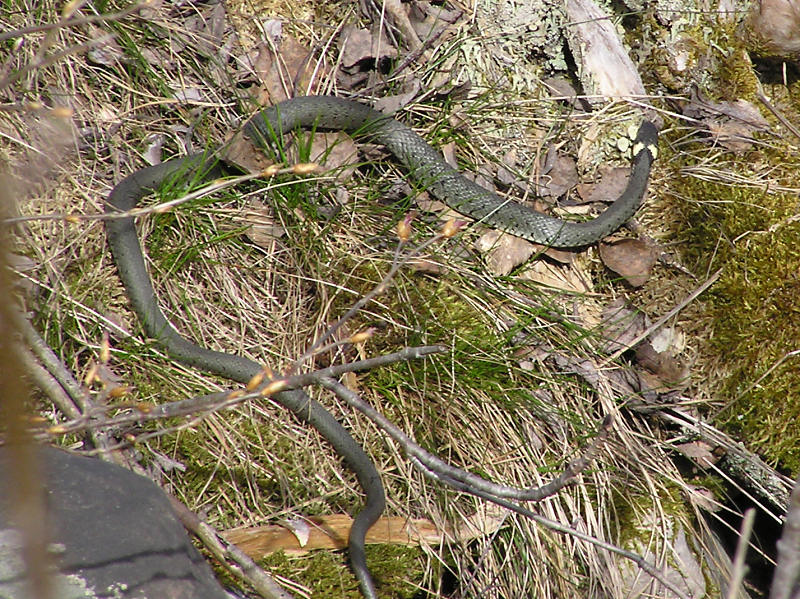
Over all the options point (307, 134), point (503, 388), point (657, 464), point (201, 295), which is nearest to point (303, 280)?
point (201, 295)

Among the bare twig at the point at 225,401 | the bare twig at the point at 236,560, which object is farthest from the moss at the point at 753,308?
the bare twig at the point at 236,560

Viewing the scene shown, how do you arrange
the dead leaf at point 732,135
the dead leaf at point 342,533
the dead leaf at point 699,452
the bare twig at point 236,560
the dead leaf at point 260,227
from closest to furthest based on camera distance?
the bare twig at point 236,560 → the dead leaf at point 342,533 → the dead leaf at point 260,227 → the dead leaf at point 699,452 → the dead leaf at point 732,135

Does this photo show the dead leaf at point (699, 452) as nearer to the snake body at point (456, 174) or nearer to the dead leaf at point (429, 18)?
the snake body at point (456, 174)

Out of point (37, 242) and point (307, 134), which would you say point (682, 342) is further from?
point (37, 242)

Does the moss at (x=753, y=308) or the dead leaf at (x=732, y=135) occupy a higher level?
the dead leaf at (x=732, y=135)

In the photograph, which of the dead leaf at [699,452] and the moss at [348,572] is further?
the dead leaf at [699,452]

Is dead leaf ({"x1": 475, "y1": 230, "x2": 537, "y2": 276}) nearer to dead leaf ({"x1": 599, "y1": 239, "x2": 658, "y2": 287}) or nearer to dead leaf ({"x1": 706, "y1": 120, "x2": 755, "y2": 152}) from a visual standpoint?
dead leaf ({"x1": 599, "y1": 239, "x2": 658, "y2": 287})

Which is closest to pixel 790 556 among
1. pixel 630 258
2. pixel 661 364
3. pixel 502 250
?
pixel 661 364
